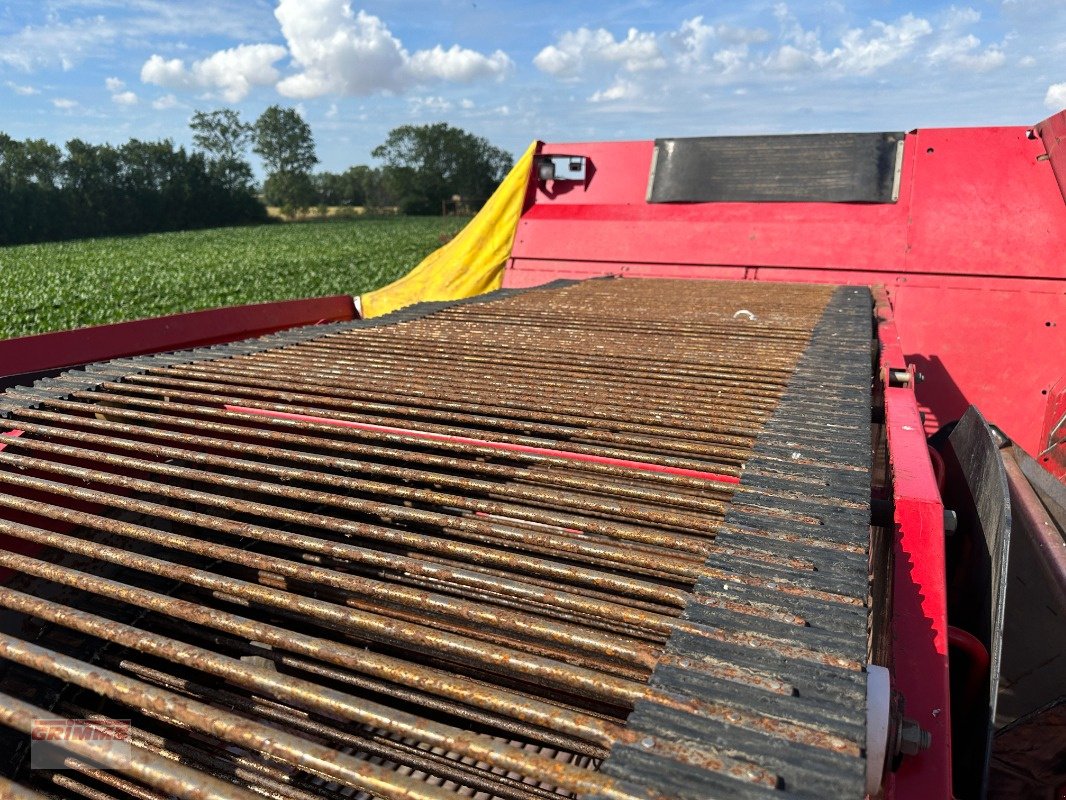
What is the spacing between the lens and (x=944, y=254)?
4.46 m

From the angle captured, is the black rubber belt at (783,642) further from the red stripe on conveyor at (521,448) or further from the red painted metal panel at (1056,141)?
the red painted metal panel at (1056,141)

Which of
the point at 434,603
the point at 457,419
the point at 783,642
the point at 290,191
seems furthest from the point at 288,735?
the point at 290,191

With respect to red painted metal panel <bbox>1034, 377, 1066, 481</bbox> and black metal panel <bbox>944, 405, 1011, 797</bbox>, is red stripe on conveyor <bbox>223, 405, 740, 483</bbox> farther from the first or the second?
red painted metal panel <bbox>1034, 377, 1066, 481</bbox>

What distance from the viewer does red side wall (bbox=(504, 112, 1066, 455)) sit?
13.7ft

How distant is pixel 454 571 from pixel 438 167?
61697 millimetres

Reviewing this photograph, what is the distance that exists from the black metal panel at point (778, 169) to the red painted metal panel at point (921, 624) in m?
3.62

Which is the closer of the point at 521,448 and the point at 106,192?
the point at 521,448

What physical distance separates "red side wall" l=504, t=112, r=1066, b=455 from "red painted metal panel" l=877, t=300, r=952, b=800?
2994 millimetres

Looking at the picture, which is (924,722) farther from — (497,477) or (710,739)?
(497,477)

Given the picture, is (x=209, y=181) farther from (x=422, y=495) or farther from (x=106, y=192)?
(x=422, y=495)

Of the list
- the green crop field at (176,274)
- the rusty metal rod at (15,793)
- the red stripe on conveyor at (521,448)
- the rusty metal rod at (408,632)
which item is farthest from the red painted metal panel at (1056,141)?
the green crop field at (176,274)

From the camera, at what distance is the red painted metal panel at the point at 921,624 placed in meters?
1.25

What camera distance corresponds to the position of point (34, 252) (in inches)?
1046

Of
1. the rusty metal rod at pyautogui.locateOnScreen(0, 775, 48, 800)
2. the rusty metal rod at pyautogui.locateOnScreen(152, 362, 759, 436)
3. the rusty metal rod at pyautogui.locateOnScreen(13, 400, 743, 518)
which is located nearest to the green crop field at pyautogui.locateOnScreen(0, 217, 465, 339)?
the rusty metal rod at pyautogui.locateOnScreen(152, 362, 759, 436)
